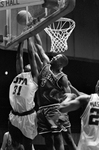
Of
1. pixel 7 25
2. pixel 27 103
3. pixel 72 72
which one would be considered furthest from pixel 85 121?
pixel 72 72

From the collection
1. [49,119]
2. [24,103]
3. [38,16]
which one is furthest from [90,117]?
[38,16]

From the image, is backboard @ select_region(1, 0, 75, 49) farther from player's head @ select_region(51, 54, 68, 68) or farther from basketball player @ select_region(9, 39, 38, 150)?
player's head @ select_region(51, 54, 68, 68)

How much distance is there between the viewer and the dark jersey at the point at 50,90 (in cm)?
551

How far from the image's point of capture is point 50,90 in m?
5.54

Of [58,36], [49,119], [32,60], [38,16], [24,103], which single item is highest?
[38,16]

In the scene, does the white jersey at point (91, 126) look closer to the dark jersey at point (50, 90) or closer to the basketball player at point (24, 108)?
the dark jersey at point (50, 90)

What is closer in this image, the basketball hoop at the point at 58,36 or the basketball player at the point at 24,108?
the basketball player at the point at 24,108

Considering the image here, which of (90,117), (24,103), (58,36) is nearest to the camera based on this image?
(90,117)

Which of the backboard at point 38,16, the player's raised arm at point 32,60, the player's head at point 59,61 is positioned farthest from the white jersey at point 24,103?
the backboard at point 38,16

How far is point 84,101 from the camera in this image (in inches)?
173

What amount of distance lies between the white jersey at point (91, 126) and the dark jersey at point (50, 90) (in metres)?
1.11

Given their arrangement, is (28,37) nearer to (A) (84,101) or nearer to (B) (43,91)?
(B) (43,91)

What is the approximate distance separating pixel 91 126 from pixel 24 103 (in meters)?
1.66

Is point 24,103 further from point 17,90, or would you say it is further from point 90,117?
point 90,117
